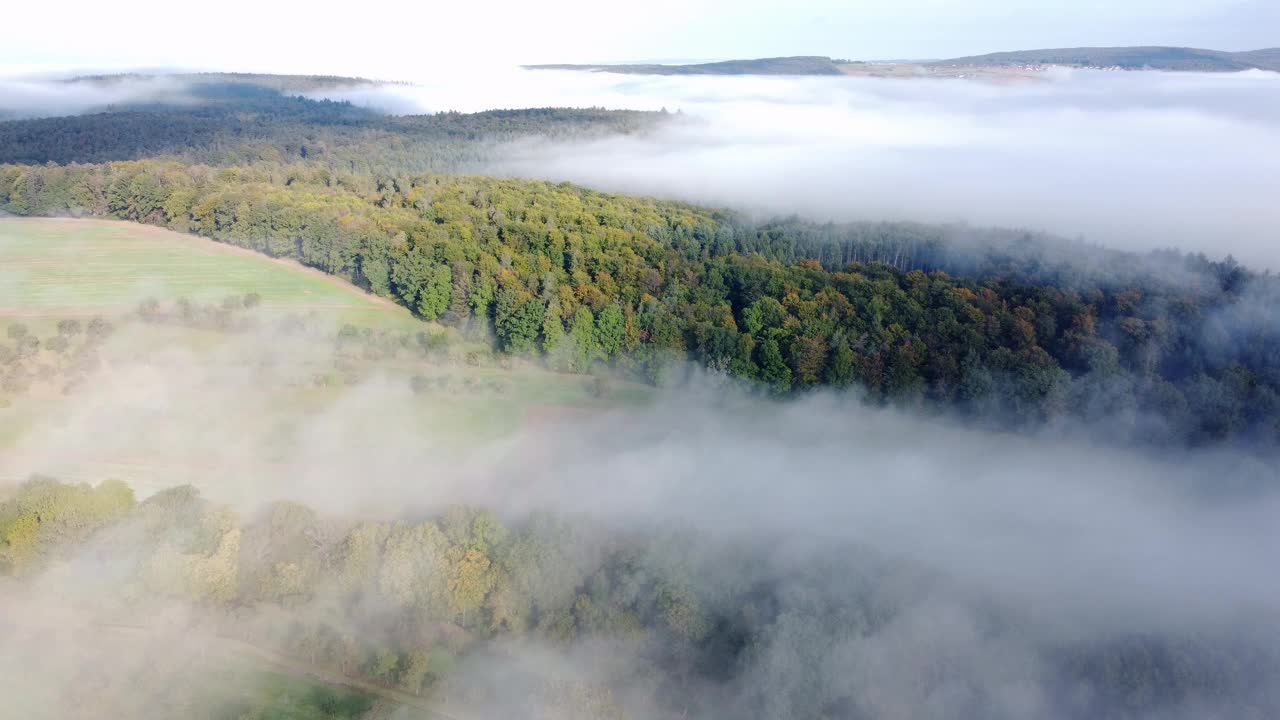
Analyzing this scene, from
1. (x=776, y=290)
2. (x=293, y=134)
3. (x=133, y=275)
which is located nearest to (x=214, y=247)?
(x=133, y=275)

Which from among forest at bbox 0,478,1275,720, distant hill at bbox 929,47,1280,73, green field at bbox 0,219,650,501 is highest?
distant hill at bbox 929,47,1280,73

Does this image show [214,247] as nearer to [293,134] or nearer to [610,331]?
[610,331]

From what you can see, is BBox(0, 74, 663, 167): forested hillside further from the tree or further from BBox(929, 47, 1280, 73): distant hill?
BBox(929, 47, 1280, 73): distant hill

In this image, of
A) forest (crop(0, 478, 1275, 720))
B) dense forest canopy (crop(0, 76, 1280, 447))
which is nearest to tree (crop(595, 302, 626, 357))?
dense forest canopy (crop(0, 76, 1280, 447))

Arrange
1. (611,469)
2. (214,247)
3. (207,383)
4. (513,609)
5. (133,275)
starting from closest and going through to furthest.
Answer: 1. (513,609)
2. (611,469)
3. (207,383)
4. (133,275)
5. (214,247)

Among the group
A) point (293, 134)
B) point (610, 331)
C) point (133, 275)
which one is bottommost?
point (610, 331)

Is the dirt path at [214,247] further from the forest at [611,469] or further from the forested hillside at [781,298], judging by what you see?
the forested hillside at [781,298]

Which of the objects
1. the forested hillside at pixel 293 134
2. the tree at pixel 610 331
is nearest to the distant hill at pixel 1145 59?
the forested hillside at pixel 293 134
